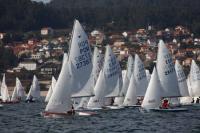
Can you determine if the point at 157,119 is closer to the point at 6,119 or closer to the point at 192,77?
the point at 6,119

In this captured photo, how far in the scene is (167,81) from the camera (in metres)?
85.9

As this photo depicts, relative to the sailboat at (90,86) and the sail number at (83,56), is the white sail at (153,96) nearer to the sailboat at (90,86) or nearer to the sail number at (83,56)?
the sailboat at (90,86)

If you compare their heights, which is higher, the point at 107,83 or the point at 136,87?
the point at 107,83

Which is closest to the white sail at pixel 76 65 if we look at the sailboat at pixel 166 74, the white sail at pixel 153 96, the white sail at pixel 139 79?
the white sail at pixel 153 96

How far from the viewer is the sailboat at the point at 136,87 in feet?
303

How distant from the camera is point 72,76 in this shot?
70625 millimetres

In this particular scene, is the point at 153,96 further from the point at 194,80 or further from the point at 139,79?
the point at 194,80

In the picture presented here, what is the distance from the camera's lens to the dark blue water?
60.0m

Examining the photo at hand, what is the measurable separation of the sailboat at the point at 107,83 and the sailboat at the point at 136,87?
1.92 meters

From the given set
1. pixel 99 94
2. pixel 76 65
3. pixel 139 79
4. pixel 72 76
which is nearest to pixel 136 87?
pixel 139 79

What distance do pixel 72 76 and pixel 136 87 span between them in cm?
2557

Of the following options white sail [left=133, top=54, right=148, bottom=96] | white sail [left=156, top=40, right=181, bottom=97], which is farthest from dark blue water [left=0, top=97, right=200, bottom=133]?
white sail [left=133, top=54, right=148, bottom=96]

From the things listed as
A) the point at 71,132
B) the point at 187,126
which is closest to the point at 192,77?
the point at 187,126

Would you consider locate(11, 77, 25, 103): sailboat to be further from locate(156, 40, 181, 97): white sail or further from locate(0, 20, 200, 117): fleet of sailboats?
locate(156, 40, 181, 97): white sail
